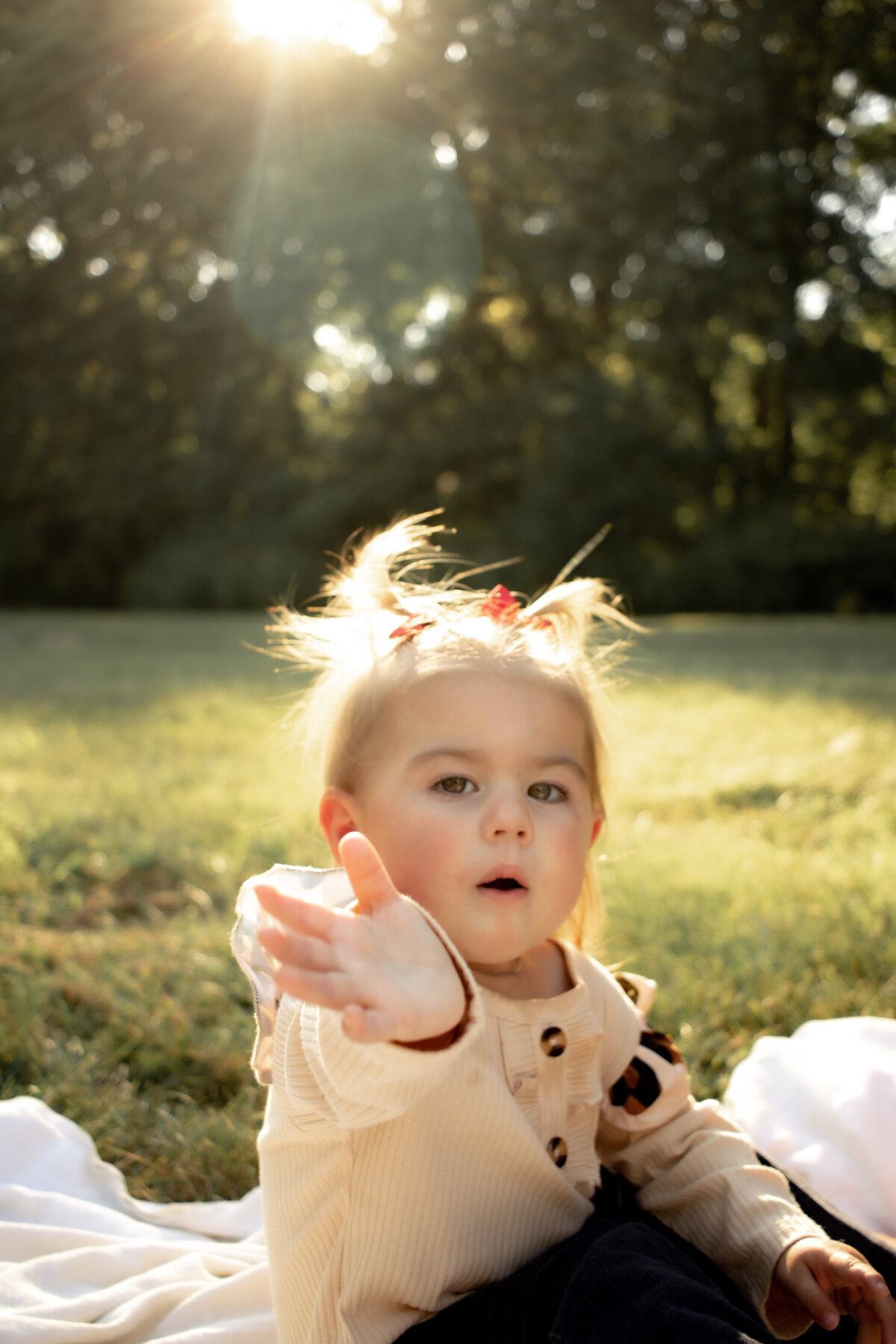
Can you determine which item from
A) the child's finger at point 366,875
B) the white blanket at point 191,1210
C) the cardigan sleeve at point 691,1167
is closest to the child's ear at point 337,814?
the child's finger at point 366,875

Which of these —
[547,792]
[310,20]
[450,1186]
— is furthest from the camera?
[310,20]

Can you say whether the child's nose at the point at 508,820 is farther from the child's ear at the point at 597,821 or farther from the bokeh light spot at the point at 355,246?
the bokeh light spot at the point at 355,246

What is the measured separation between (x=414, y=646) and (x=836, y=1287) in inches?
38.2

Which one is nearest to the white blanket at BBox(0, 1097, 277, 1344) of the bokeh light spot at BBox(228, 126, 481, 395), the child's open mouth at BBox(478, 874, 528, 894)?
the child's open mouth at BBox(478, 874, 528, 894)

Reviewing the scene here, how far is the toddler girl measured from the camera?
1.11 meters

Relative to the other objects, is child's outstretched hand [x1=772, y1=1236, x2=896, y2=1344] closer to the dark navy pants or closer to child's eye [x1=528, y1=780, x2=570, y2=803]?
the dark navy pants

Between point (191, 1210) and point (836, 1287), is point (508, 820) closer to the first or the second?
point (836, 1287)

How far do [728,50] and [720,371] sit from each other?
4530 millimetres

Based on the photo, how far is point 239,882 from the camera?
2.93 m

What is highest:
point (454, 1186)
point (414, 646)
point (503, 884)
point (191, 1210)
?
point (414, 646)

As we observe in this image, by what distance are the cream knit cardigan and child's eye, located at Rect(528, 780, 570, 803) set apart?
255 mm

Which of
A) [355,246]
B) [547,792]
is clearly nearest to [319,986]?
[547,792]

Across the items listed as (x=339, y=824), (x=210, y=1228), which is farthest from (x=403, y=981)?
(x=210, y=1228)

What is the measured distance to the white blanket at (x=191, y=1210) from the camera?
1.46m
